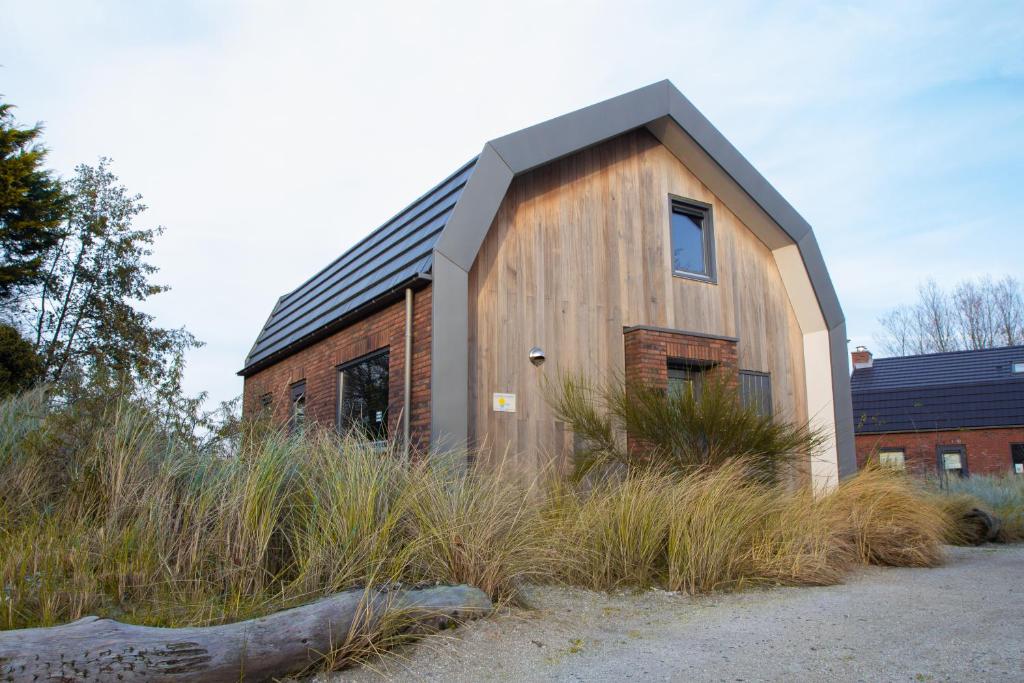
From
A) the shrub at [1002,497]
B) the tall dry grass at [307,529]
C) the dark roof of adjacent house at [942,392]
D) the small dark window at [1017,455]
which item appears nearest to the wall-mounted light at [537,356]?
the tall dry grass at [307,529]

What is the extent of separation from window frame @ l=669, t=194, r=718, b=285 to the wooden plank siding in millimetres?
92

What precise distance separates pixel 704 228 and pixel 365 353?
5329 mm

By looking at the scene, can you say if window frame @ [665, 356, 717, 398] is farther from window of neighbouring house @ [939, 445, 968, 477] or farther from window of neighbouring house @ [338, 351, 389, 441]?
window of neighbouring house @ [939, 445, 968, 477]

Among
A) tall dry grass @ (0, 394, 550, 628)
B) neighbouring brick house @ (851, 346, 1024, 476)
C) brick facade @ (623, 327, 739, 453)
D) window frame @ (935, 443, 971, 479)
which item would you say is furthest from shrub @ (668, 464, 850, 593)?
window frame @ (935, 443, 971, 479)

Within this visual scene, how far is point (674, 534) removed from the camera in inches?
230

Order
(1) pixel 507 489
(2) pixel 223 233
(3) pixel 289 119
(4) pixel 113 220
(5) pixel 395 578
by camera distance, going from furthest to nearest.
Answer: (4) pixel 113 220, (2) pixel 223 233, (3) pixel 289 119, (1) pixel 507 489, (5) pixel 395 578

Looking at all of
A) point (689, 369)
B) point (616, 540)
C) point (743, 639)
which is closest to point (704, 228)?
point (689, 369)

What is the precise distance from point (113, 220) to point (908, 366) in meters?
26.7

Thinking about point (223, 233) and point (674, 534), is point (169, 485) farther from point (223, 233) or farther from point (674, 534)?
point (223, 233)

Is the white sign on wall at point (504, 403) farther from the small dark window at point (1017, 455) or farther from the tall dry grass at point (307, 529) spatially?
the small dark window at point (1017, 455)

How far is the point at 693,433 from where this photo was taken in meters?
7.63

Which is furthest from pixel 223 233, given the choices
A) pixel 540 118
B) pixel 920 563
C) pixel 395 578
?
pixel 920 563

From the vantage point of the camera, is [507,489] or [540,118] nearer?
[507,489]

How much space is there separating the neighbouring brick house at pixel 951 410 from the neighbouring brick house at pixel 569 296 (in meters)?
12.6
